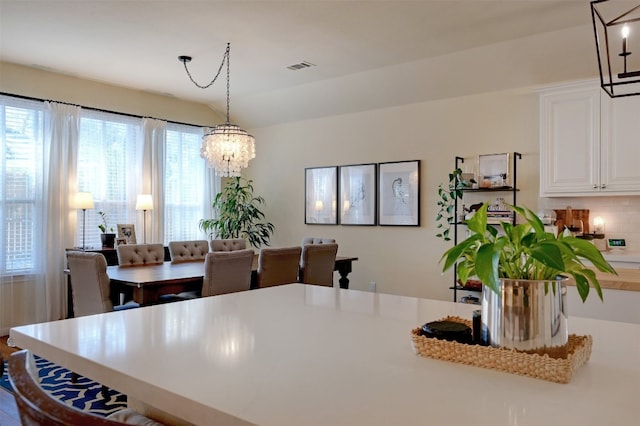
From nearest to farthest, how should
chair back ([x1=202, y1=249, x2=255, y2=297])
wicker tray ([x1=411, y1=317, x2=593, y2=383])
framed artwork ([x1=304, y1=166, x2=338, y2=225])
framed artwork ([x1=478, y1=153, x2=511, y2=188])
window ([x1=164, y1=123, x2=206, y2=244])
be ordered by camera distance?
1. wicker tray ([x1=411, y1=317, x2=593, y2=383])
2. chair back ([x1=202, y1=249, x2=255, y2=297])
3. framed artwork ([x1=478, y1=153, x2=511, y2=188])
4. framed artwork ([x1=304, y1=166, x2=338, y2=225])
5. window ([x1=164, y1=123, x2=206, y2=244])

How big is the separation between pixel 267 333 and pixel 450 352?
0.51 metres

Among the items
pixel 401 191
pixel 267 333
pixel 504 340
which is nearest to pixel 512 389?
pixel 504 340

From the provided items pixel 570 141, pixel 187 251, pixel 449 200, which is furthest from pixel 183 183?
pixel 570 141

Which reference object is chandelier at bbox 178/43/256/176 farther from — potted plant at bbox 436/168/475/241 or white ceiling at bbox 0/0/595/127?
potted plant at bbox 436/168/475/241

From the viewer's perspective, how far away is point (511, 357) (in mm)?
1014

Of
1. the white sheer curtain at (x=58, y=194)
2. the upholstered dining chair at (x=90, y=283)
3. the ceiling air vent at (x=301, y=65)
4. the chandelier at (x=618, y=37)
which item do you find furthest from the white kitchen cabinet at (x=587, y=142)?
the white sheer curtain at (x=58, y=194)

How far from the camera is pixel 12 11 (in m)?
3.82

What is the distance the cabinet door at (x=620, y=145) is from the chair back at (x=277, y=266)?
286cm

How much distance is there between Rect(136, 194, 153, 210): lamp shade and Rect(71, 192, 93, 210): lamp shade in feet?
2.25

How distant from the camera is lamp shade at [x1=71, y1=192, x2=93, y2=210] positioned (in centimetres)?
523

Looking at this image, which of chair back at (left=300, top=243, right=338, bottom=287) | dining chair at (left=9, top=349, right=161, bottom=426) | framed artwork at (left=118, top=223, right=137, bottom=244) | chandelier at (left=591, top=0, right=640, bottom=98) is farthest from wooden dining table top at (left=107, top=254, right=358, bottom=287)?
chandelier at (left=591, top=0, right=640, bottom=98)

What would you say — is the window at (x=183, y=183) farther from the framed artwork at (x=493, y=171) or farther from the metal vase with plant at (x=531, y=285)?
the metal vase with plant at (x=531, y=285)

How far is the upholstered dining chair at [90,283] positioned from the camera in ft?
11.4

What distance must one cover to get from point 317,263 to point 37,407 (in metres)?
3.84
